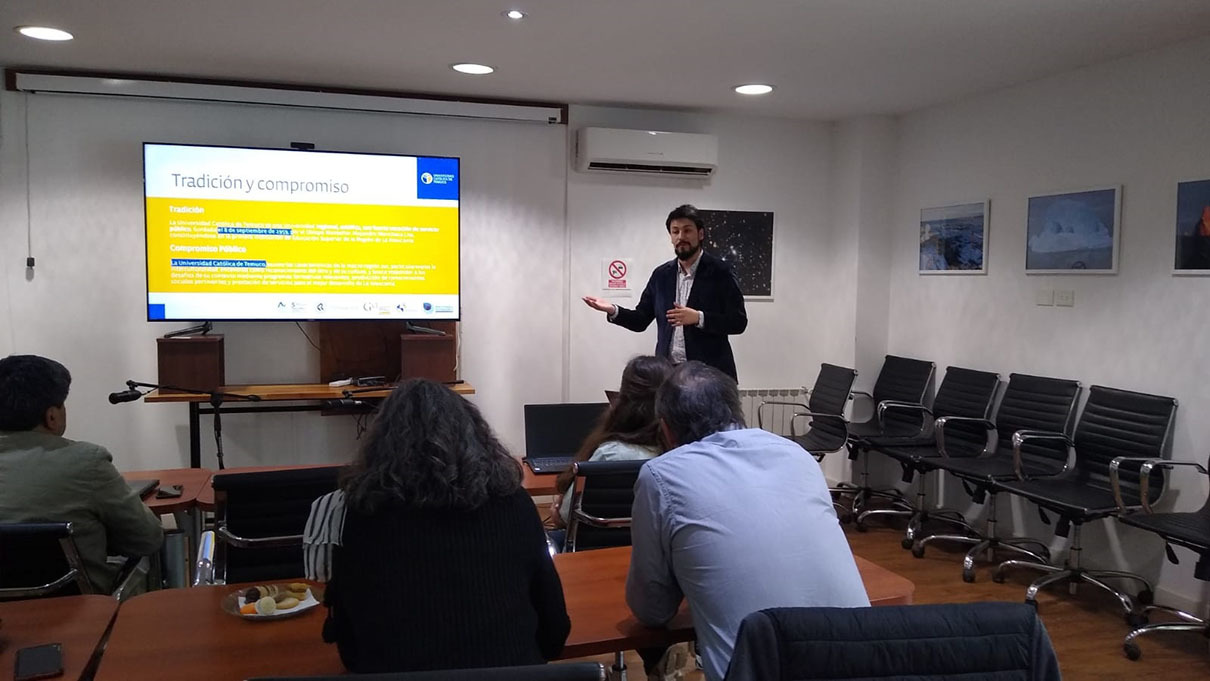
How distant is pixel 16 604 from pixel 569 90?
13.0ft

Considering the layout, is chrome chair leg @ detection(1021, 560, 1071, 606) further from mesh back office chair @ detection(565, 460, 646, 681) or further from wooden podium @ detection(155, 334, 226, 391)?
wooden podium @ detection(155, 334, 226, 391)

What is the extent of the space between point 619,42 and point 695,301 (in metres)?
1.33

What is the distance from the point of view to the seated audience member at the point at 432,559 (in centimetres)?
153

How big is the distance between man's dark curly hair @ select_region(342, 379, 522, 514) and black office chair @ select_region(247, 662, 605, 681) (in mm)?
490

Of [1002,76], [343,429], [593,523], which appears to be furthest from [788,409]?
[593,523]

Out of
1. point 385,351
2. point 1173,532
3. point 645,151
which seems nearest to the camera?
point 1173,532

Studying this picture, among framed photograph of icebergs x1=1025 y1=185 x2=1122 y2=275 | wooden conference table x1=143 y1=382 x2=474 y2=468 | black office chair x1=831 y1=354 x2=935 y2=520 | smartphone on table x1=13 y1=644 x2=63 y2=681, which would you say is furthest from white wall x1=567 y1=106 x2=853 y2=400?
smartphone on table x1=13 y1=644 x2=63 y2=681

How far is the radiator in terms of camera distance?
592 cm

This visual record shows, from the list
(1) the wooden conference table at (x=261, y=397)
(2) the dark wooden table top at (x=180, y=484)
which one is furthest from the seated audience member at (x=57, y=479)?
(1) the wooden conference table at (x=261, y=397)

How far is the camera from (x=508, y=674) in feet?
3.61

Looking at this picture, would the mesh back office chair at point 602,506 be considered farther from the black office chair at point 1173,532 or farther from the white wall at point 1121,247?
the white wall at point 1121,247

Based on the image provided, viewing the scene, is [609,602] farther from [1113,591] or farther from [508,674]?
[1113,591]

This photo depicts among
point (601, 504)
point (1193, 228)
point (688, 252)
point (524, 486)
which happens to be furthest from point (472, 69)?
point (1193, 228)

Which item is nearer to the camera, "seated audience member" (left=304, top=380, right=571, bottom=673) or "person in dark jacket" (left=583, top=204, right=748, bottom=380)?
"seated audience member" (left=304, top=380, right=571, bottom=673)
